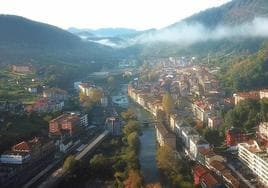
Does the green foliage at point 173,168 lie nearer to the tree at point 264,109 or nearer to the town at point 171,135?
the town at point 171,135

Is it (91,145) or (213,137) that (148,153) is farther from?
(213,137)

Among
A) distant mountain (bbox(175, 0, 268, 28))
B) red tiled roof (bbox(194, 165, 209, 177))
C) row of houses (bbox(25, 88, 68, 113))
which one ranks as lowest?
red tiled roof (bbox(194, 165, 209, 177))

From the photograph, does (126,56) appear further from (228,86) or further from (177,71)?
(228,86)

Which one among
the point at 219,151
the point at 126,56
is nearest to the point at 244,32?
the point at 126,56

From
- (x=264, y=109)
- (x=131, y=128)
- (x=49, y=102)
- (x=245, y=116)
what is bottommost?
(x=131, y=128)

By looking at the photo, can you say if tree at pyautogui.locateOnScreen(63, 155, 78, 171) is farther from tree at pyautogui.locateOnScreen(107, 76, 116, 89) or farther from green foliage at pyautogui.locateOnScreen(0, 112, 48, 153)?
tree at pyautogui.locateOnScreen(107, 76, 116, 89)

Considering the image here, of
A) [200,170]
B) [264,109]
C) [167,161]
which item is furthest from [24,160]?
[264,109]

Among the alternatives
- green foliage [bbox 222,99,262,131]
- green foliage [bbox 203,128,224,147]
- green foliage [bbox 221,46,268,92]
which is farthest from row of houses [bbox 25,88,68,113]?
green foliage [bbox 221,46,268,92]
